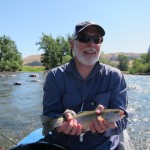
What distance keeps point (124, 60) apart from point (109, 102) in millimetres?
123953

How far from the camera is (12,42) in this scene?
86812mm

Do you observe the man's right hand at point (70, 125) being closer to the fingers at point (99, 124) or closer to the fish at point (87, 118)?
the fish at point (87, 118)

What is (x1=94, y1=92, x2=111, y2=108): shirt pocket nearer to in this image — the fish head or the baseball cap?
the fish head

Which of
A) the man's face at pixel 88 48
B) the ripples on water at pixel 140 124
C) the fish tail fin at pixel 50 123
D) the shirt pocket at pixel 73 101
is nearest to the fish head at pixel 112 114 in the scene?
the fish tail fin at pixel 50 123

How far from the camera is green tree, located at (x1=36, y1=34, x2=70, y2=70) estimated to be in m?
88.8

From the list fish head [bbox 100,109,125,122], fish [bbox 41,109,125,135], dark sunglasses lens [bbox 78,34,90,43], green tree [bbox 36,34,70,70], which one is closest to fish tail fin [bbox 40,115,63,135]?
fish [bbox 41,109,125,135]

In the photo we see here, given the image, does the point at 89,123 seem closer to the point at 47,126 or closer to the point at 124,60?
→ the point at 47,126

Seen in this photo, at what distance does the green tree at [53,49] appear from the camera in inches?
3497

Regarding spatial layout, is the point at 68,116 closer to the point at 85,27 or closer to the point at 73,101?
the point at 73,101

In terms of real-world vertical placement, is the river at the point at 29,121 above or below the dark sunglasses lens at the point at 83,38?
below

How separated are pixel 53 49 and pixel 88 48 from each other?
8485 cm

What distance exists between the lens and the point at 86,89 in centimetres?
421

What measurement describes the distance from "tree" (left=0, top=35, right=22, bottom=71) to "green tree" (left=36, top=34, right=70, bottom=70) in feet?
22.4

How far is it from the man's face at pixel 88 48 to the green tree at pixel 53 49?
84.3 m
